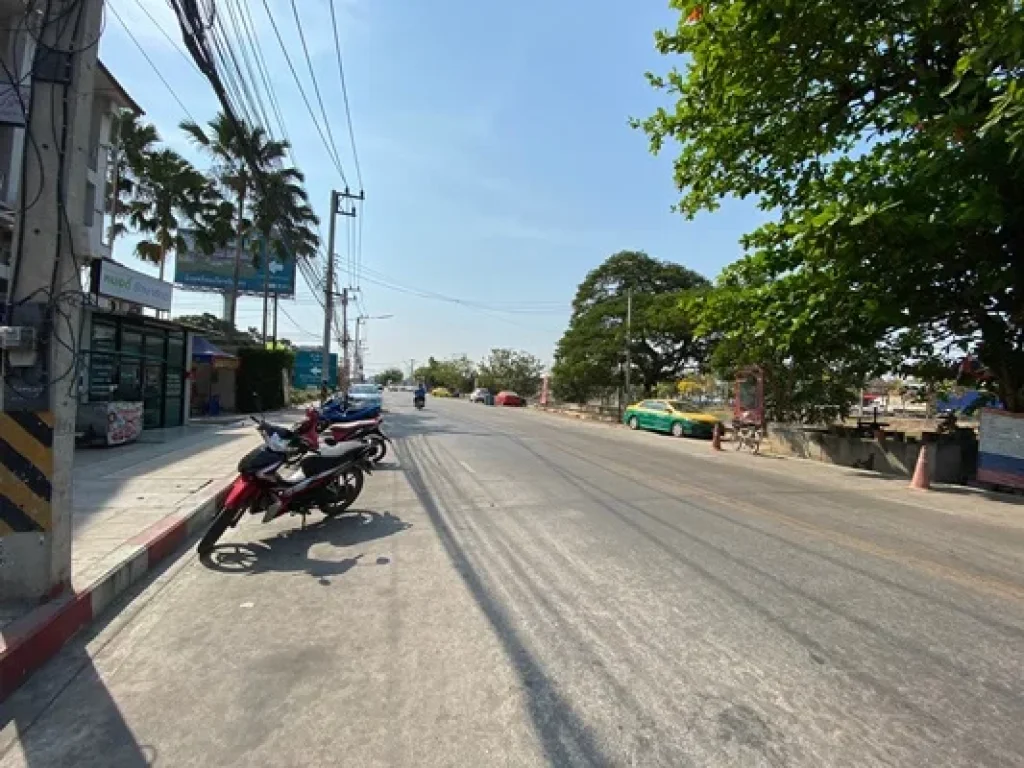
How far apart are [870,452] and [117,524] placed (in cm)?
1608

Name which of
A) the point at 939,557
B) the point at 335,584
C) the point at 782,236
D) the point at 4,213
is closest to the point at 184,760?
the point at 335,584

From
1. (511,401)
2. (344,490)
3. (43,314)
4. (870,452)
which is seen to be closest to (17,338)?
(43,314)

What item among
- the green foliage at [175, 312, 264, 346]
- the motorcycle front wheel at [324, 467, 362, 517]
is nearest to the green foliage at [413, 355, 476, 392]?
the green foliage at [175, 312, 264, 346]

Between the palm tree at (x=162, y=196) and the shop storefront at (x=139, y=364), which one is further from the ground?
the palm tree at (x=162, y=196)

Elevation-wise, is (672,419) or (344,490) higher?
(672,419)

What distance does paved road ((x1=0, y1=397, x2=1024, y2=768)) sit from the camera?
9.94 feet

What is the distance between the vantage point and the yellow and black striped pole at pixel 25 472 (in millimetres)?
4277

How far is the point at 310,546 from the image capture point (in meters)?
6.63

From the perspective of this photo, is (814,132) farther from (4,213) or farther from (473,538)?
(4,213)

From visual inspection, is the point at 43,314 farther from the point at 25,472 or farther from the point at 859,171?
the point at 859,171

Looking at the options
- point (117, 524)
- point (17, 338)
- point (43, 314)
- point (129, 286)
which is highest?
point (129, 286)

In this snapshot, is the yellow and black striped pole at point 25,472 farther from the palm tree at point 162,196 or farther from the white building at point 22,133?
the palm tree at point 162,196

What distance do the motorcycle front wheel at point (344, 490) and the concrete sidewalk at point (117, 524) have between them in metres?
1.48

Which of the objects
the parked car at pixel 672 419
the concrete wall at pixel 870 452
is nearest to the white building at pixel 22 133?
the concrete wall at pixel 870 452
